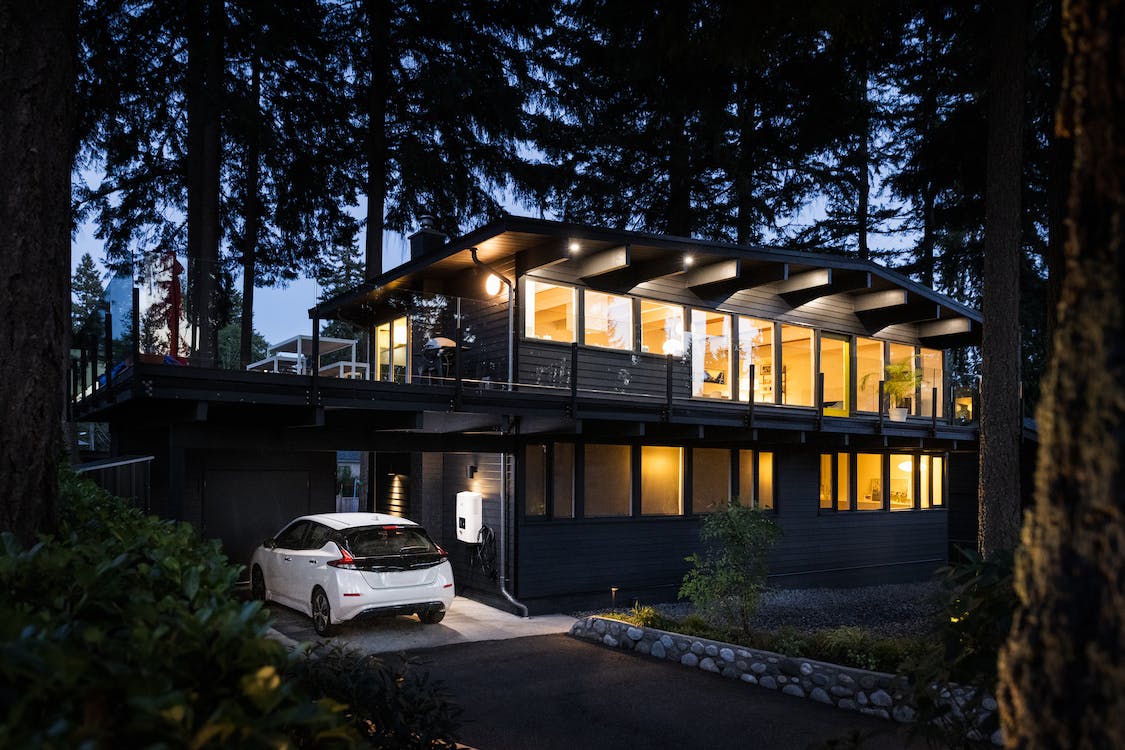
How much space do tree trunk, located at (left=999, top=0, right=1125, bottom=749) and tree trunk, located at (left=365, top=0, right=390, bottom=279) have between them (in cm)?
1728

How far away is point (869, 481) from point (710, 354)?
6093 millimetres

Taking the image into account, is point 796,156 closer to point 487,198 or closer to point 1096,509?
point 487,198

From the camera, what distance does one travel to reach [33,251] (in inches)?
165

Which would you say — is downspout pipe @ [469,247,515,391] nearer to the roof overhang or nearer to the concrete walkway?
the roof overhang

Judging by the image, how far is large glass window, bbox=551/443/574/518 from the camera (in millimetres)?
13016

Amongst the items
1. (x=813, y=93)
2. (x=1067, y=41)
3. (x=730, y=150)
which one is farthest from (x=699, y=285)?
(x=1067, y=41)

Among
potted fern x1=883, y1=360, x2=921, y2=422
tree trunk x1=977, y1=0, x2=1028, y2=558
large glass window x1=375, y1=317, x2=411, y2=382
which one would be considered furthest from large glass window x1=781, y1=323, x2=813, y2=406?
large glass window x1=375, y1=317, x2=411, y2=382

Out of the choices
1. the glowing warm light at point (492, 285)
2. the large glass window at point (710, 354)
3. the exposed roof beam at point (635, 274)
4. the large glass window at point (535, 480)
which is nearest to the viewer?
the large glass window at point (535, 480)

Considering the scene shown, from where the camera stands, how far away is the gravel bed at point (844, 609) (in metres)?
11.8

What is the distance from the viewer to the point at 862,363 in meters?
18.4

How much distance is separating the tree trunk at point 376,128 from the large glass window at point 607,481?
25.2ft

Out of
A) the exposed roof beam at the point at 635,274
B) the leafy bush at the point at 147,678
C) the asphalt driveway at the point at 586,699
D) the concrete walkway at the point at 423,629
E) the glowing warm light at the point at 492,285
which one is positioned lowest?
the concrete walkway at the point at 423,629

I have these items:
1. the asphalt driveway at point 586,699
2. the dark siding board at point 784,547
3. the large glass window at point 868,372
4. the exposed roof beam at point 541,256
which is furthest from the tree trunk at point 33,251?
the large glass window at point 868,372

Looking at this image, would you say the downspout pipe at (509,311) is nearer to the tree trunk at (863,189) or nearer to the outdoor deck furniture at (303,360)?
the outdoor deck furniture at (303,360)
